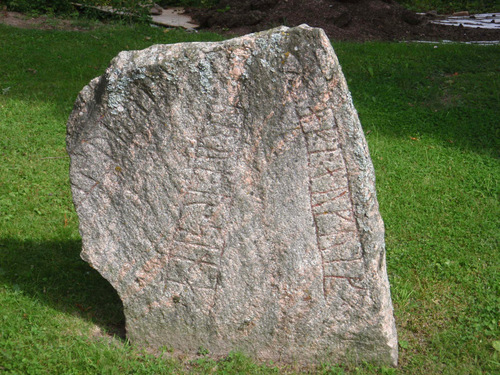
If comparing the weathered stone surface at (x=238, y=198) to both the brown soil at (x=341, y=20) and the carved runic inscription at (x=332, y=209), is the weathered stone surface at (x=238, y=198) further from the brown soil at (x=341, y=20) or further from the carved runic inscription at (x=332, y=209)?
the brown soil at (x=341, y=20)

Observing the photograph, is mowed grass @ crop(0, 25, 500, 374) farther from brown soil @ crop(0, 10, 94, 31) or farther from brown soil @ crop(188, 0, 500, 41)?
brown soil @ crop(188, 0, 500, 41)

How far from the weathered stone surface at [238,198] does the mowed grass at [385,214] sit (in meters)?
0.24

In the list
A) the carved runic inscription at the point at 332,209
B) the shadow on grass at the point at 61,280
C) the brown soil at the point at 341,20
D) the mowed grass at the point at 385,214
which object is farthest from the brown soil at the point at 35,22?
the carved runic inscription at the point at 332,209

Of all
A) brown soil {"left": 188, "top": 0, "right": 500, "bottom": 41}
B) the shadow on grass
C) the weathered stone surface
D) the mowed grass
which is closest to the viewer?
the weathered stone surface

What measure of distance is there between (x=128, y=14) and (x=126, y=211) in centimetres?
803

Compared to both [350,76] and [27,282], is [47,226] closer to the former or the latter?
[27,282]

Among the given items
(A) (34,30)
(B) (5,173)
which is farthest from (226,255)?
(A) (34,30)

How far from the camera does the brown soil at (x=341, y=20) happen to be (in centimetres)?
967

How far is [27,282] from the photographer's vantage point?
3643 millimetres

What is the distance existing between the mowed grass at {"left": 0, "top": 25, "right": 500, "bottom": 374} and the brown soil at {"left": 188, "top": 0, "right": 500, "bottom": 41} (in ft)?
4.60

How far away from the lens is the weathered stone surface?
2756 millimetres

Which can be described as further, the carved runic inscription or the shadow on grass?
the shadow on grass

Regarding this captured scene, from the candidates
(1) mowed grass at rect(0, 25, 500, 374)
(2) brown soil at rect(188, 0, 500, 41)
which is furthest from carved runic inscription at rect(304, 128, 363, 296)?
(2) brown soil at rect(188, 0, 500, 41)

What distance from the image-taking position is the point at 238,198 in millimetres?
2896
